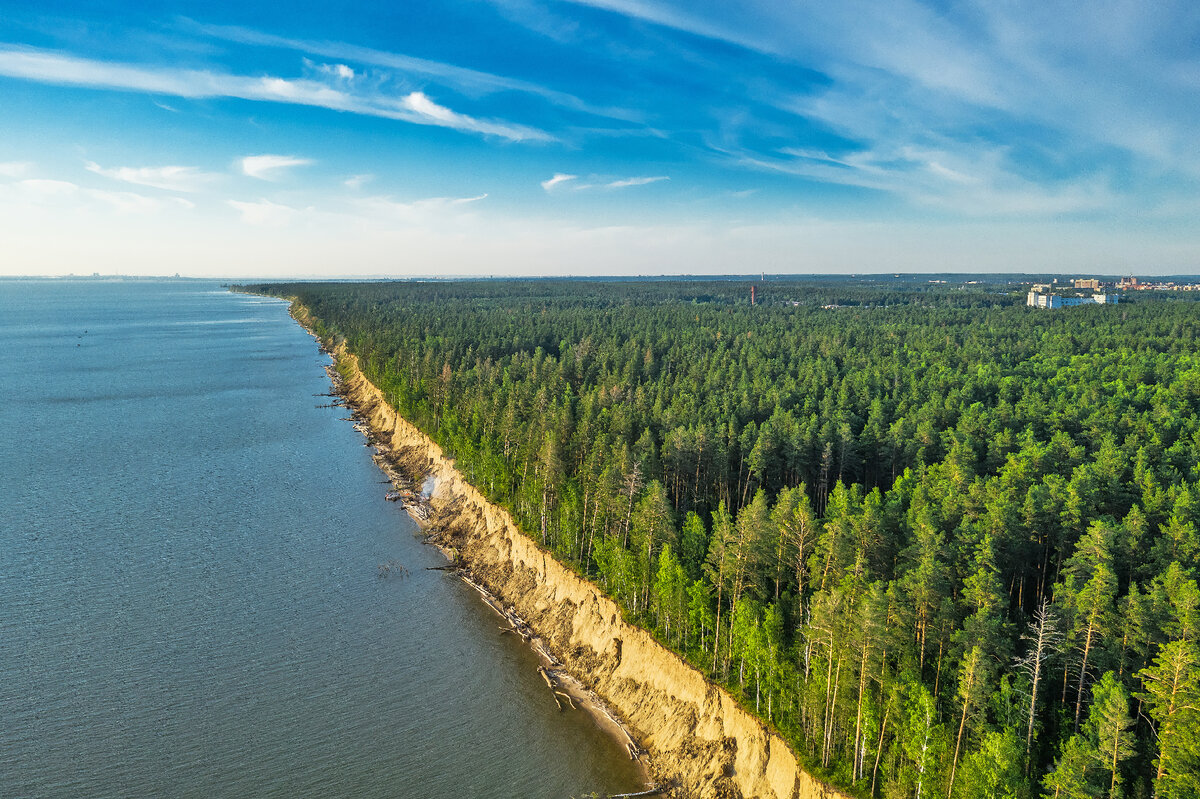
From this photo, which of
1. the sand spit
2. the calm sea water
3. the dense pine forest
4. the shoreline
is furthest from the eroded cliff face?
the calm sea water

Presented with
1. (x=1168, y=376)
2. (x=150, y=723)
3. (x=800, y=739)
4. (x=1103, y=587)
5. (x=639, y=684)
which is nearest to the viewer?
(x=1103, y=587)

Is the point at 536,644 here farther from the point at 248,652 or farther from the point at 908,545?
the point at 908,545

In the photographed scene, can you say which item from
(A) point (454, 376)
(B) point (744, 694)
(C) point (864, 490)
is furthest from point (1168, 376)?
(A) point (454, 376)

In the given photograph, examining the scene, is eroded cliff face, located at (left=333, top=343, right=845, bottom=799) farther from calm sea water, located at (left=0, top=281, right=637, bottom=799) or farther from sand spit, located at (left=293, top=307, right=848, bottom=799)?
calm sea water, located at (left=0, top=281, right=637, bottom=799)

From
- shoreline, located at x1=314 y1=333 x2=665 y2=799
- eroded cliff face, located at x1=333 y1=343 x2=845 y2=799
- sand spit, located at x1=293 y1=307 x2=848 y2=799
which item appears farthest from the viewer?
shoreline, located at x1=314 y1=333 x2=665 y2=799

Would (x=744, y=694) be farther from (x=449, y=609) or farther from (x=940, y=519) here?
(x=449, y=609)

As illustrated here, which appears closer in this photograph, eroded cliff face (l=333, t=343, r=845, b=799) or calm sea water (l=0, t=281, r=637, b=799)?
eroded cliff face (l=333, t=343, r=845, b=799)
